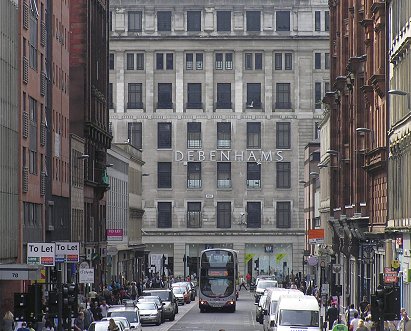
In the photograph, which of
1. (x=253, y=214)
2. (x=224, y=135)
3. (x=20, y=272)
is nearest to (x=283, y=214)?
(x=253, y=214)

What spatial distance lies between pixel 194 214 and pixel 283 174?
32.6ft

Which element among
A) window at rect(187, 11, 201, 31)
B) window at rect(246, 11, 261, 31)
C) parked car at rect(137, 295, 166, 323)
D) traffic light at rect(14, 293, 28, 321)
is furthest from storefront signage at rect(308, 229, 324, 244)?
traffic light at rect(14, 293, 28, 321)

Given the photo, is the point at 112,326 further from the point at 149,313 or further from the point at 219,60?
the point at 219,60

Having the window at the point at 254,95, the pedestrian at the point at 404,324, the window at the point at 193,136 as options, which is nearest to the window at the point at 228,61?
the window at the point at 254,95

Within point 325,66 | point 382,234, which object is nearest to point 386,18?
point 382,234

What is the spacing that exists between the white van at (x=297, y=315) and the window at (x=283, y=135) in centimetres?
9724

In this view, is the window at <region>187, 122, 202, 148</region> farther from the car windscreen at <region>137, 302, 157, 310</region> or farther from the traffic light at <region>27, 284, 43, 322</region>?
the traffic light at <region>27, 284, 43, 322</region>

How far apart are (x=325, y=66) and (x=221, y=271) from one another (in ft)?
210

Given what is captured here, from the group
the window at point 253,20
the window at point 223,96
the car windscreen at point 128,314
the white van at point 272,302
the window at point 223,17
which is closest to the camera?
the car windscreen at point 128,314

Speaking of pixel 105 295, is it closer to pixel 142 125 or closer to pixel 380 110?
pixel 380 110

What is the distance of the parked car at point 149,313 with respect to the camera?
74.8m

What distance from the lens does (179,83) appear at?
15362 centimetres

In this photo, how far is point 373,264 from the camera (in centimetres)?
7688

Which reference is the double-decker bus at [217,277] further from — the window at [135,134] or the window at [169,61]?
the window at [169,61]
